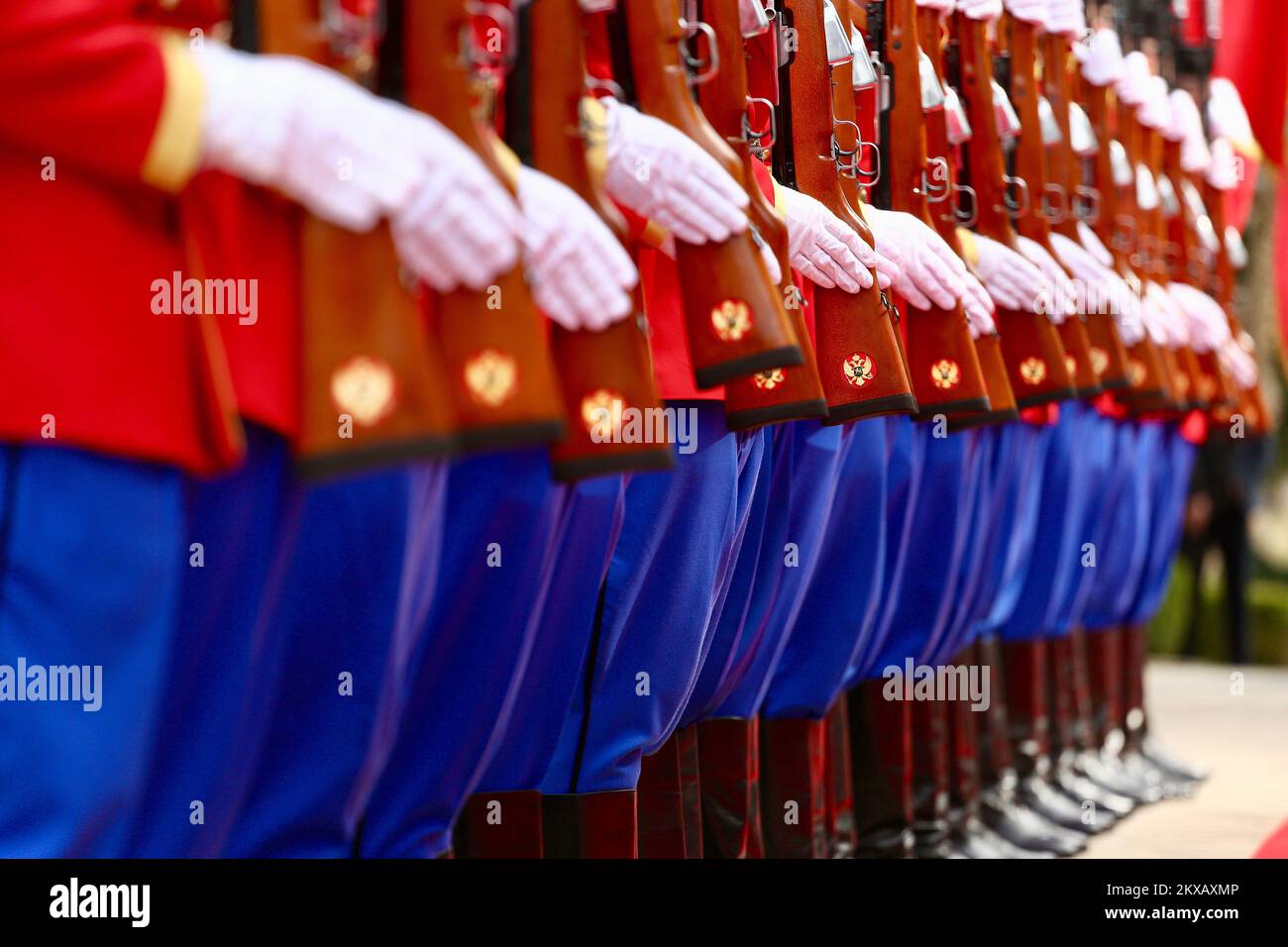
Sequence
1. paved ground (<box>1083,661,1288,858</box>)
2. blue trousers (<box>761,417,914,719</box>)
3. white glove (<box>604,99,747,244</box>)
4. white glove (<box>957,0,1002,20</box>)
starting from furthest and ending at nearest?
paved ground (<box>1083,661,1288,858</box>) → white glove (<box>957,0,1002,20</box>) → blue trousers (<box>761,417,914,719</box>) → white glove (<box>604,99,747,244</box>)

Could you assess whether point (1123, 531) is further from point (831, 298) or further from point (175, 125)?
point (175, 125)

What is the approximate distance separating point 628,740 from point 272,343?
871 millimetres

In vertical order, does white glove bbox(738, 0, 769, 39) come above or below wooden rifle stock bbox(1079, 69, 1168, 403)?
below

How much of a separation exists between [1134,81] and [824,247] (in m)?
2.25

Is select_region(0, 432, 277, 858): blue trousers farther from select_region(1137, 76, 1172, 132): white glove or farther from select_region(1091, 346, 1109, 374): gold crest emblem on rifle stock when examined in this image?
select_region(1137, 76, 1172, 132): white glove

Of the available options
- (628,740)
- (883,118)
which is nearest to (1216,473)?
(883,118)

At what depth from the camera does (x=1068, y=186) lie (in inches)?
154

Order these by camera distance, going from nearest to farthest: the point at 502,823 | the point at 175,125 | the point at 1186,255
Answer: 1. the point at 175,125
2. the point at 502,823
3. the point at 1186,255

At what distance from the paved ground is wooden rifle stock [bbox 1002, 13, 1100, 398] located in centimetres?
100

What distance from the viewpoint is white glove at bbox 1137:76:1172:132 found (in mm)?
4551

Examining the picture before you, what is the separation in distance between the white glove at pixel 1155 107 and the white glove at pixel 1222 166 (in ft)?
1.52

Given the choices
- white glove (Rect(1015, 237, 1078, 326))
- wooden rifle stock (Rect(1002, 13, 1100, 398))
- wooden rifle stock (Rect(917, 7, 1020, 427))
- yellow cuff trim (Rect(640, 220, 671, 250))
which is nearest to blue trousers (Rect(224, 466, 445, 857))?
yellow cuff trim (Rect(640, 220, 671, 250))

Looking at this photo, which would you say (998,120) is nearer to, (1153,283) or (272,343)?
(1153,283)

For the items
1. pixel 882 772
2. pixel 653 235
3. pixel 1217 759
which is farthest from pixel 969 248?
pixel 1217 759
